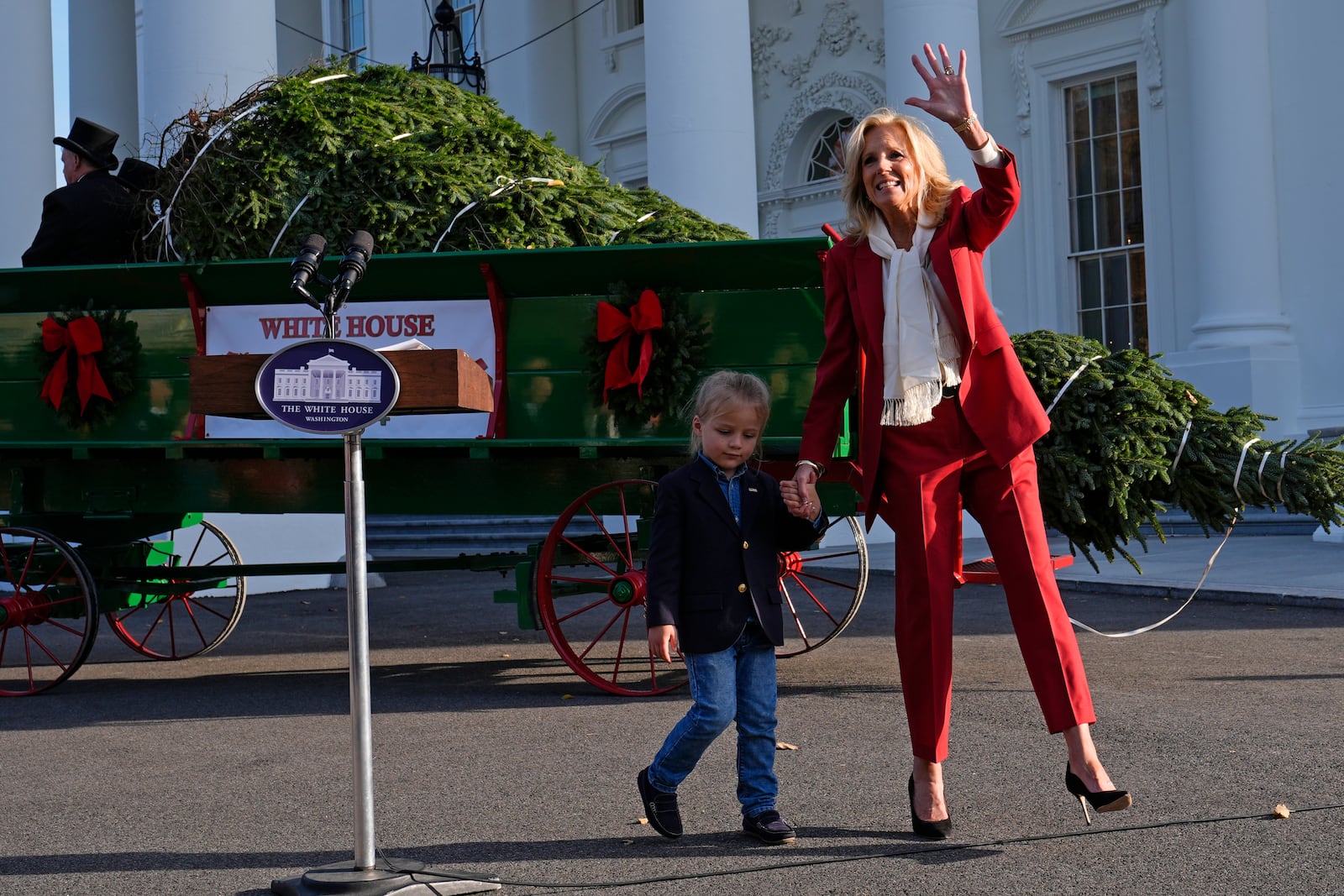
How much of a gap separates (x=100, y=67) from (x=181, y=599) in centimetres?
1714

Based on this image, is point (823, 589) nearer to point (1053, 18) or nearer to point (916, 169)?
point (1053, 18)

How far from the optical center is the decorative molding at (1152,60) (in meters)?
15.3

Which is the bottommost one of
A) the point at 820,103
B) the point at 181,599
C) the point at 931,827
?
the point at 931,827

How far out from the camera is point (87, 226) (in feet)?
24.8

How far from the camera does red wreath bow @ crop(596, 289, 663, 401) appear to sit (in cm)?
642

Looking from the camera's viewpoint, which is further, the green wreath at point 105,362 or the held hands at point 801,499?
the green wreath at point 105,362

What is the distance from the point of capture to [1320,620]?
8438 mm

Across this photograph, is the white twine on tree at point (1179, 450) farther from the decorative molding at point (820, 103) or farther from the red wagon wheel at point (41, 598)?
the decorative molding at point (820, 103)

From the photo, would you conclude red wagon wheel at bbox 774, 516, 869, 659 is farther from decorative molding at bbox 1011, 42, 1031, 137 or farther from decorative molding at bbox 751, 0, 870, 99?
decorative molding at bbox 751, 0, 870, 99

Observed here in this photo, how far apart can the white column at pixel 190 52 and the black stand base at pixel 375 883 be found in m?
10.2

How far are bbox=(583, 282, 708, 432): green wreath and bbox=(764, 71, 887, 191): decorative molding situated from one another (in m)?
11.4

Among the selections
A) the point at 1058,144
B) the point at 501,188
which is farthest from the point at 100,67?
the point at 501,188

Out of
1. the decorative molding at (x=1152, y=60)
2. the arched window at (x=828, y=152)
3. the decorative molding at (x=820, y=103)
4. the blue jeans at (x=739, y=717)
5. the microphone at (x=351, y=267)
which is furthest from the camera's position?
the arched window at (x=828, y=152)

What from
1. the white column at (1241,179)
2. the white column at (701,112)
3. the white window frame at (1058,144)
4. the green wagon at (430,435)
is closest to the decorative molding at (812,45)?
the white window frame at (1058,144)
